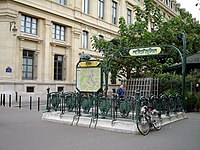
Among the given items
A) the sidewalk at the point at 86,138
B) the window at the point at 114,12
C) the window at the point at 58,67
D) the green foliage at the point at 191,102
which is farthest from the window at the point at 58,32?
the sidewalk at the point at 86,138

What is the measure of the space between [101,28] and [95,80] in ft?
85.1

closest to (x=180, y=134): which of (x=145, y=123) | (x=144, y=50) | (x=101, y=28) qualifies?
(x=145, y=123)

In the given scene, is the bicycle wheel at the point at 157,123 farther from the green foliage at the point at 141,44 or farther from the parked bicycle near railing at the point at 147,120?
the green foliage at the point at 141,44

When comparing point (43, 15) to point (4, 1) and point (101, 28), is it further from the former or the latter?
point (101, 28)

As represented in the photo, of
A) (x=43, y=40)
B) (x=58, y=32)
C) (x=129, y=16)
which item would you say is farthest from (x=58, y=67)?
(x=129, y=16)

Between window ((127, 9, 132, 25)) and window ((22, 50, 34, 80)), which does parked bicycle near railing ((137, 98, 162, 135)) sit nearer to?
window ((22, 50, 34, 80))

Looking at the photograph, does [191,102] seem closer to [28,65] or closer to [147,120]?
[147,120]

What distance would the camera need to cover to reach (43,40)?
29125 mm

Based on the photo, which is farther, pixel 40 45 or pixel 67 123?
pixel 40 45

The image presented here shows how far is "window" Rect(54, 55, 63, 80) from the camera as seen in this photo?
103ft

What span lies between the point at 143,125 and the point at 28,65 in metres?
20.1

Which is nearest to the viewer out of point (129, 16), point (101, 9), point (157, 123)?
point (157, 123)

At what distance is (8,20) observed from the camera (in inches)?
1008

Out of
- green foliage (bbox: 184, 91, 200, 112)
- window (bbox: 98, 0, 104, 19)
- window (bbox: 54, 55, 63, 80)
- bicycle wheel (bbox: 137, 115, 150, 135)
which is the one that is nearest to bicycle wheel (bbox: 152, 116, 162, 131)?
bicycle wheel (bbox: 137, 115, 150, 135)
